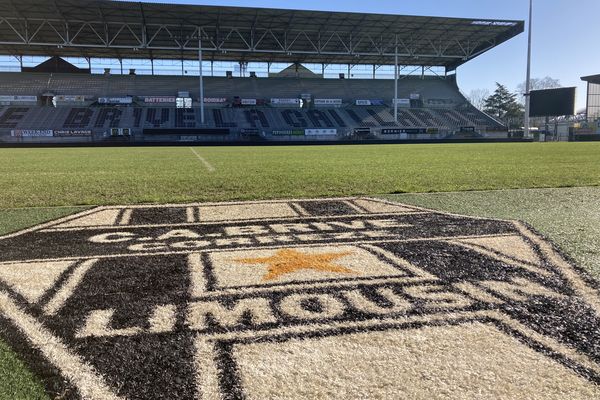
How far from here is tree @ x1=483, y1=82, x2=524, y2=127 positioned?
8200 centimetres

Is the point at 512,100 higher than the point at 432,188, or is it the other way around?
the point at 512,100

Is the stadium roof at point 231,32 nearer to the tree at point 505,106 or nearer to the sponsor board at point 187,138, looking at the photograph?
the sponsor board at point 187,138

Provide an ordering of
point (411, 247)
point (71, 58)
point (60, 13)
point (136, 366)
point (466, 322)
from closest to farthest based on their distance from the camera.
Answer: point (136, 366) → point (466, 322) → point (411, 247) → point (60, 13) → point (71, 58)

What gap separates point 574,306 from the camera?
259 centimetres

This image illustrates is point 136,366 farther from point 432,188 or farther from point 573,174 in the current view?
point 573,174

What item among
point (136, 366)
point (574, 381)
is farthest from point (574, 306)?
point (136, 366)

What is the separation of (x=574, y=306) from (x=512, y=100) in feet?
298

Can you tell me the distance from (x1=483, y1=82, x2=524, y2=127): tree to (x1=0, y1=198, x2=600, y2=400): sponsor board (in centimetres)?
8683

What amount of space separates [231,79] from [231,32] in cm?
977

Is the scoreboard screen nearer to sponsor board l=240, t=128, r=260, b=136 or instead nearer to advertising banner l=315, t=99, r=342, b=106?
advertising banner l=315, t=99, r=342, b=106

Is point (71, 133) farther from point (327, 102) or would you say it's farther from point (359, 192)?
point (359, 192)

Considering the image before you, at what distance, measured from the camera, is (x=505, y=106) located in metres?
83.2

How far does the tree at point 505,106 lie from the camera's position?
8200cm

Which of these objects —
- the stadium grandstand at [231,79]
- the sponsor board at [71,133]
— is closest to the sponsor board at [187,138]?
the stadium grandstand at [231,79]
